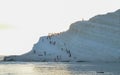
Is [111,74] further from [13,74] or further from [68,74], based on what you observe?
[13,74]

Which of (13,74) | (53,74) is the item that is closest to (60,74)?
(53,74)

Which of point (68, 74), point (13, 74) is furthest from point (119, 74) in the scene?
point (13, 74)

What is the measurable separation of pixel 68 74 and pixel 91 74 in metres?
4.50

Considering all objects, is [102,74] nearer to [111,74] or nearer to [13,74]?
[111,74]

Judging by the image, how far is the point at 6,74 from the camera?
121 meters

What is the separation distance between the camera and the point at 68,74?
123750mm

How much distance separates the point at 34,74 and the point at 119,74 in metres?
16.2

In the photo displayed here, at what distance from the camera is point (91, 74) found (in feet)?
402

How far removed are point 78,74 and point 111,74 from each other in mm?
6320

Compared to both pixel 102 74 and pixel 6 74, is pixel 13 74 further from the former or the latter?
pixel 102 74

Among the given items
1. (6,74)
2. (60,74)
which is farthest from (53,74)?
(6,74)

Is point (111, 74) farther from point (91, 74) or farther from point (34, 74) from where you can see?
point (34, 74)

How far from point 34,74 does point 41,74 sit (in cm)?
142

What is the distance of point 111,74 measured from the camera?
123 metres
